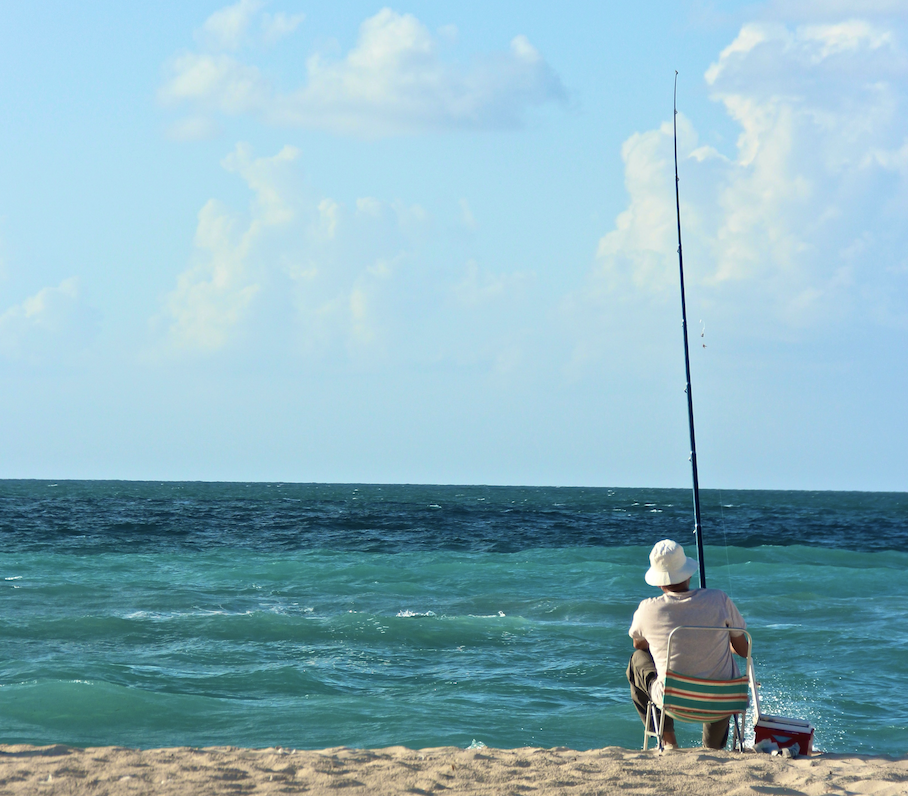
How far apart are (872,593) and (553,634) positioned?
24.9ft

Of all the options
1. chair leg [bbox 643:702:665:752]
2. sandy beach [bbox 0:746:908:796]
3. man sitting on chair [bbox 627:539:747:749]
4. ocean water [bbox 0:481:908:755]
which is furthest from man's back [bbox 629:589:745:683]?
ocean water [bbox 0:481:908:755]

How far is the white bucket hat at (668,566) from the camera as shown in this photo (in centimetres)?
495

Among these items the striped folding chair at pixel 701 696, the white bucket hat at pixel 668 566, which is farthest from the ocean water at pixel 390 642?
the white bucket hat at pixel 668 566

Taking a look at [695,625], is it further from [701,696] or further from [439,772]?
[439,772]

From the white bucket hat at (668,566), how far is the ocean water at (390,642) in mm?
2250

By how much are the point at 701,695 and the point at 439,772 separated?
1.43m

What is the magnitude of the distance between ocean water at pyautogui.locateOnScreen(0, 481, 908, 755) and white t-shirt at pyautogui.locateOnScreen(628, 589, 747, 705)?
1936 mm

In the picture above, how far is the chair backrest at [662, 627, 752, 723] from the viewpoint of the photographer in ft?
16.2

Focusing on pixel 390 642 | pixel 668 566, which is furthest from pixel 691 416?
pixel 390 642

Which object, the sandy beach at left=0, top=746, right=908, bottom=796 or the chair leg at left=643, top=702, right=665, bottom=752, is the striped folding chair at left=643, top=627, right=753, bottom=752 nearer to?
the chair leg at left=643, top=702, right=665, bottom=752

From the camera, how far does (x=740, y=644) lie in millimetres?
5102

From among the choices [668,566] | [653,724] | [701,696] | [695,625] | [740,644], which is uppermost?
[668,566]

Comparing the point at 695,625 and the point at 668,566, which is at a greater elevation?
the point at 668,566

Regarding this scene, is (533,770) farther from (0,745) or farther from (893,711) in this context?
(893,711)
